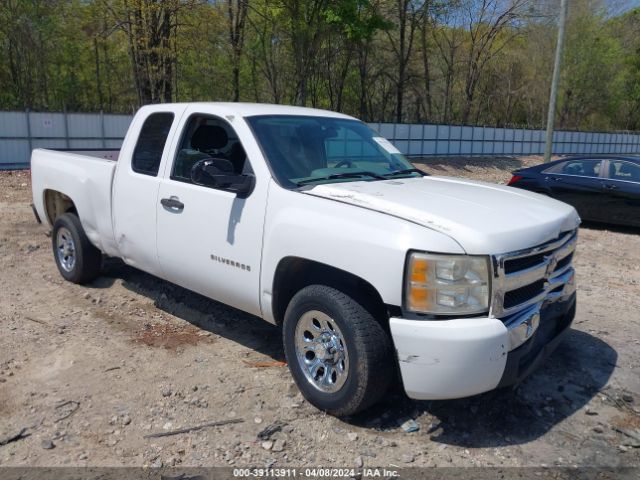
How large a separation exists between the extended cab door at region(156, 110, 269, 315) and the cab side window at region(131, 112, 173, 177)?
23 centimetres

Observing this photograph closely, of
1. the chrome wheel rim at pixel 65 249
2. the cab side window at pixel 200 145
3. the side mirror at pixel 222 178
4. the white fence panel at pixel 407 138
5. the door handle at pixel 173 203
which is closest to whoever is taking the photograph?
the side mirror at pixel 222 178

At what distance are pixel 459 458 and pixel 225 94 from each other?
3825cm

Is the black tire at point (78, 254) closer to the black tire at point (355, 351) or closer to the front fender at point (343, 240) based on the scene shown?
the front fender at point (343, 240)

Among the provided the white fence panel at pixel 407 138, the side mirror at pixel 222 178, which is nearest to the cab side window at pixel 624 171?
the side mirror at pixel 222 178

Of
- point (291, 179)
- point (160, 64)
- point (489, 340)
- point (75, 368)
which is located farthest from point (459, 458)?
point (160, 64)

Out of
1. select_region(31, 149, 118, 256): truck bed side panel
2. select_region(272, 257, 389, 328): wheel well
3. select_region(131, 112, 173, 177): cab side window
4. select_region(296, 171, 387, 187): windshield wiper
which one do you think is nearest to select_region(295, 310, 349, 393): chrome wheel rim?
select_region(272, 257, 389, 328): wheel well

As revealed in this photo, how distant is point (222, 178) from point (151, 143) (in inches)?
55.9

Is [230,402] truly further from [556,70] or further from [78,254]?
[556,70]

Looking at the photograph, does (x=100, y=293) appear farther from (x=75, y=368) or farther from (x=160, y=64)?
(x=160, y=64)

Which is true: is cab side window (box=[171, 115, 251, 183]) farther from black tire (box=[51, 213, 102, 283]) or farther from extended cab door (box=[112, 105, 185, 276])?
black tire (box=[51, 213, 102, 283])

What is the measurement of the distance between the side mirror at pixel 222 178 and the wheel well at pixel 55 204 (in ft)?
9.73

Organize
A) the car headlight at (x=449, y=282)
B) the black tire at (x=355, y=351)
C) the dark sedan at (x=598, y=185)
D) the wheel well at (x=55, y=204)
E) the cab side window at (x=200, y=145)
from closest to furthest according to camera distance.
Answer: the car headlight at (x=449, y=282) < the black tire at (x=355, y=351) < the cab side window at (x=200, y=145) < the wheel well at (x=55, y=204) < the dark sedan at (x=598, y=185)

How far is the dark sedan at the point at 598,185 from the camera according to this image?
9.93 m

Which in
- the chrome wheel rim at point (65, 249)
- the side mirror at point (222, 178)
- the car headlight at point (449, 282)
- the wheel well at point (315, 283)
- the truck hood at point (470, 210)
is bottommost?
the chrome wheel rim at point (65, 249)
